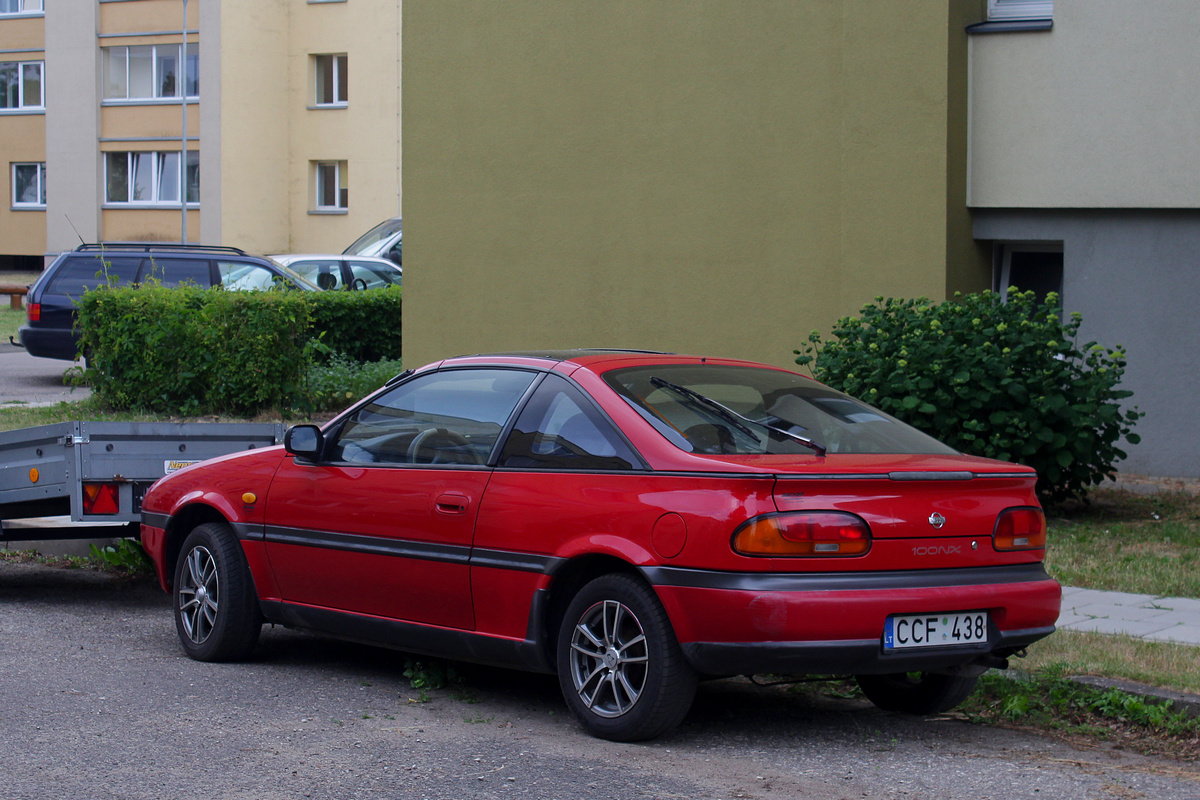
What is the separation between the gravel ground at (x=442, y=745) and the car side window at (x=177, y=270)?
43.3 ft

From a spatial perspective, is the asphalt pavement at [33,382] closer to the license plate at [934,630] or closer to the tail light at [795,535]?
the tail light at [795,535]

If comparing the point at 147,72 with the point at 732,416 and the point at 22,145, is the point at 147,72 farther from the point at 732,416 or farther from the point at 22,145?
the point at 732,416

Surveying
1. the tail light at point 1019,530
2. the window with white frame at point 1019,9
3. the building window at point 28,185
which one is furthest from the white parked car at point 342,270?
the building window at point 28,185

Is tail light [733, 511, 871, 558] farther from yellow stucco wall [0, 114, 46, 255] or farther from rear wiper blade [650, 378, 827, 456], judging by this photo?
yellow stucco wall [0, 114, 46, 255]

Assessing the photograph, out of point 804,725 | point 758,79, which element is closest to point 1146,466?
point 758,79

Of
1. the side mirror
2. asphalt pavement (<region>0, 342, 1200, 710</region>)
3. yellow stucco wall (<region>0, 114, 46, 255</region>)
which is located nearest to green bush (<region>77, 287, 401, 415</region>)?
the side mirror

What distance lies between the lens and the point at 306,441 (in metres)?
6.61

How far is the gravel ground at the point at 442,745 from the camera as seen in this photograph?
4.93 meters

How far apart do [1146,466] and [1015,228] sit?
2366mm

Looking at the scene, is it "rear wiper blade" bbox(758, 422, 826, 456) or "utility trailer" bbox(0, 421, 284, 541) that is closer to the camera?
"rear wiper blade" bbox(758, 422, 826, 456)

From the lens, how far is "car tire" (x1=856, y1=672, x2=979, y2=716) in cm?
597

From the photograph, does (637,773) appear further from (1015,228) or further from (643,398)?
(1015,228)

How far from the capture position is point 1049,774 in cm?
521

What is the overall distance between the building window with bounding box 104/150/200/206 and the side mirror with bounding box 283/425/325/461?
39.3m
